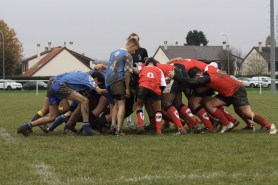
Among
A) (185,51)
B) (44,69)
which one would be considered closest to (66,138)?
(44,69)

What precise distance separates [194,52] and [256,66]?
37.6ft

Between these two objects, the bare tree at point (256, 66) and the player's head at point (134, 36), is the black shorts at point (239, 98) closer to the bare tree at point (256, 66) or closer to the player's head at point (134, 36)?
the player's head at point (134, 36)

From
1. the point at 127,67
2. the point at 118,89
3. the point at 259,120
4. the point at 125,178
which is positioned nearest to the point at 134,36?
the point at 127,67

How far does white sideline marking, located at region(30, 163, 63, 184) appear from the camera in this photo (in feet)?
16.9

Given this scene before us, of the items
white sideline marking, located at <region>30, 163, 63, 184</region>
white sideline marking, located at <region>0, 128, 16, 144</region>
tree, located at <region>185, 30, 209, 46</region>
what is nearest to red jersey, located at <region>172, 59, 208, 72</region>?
white sideline marking, located at <region>0, 128, 16, 144</region>

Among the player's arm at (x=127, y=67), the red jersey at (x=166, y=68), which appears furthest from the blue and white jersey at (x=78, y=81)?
the red jersey at (x=166, y=68)

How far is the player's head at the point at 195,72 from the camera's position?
371 inches

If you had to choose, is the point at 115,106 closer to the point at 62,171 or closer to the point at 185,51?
the point at 62,171

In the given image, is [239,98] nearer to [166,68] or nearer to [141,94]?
[166,68]

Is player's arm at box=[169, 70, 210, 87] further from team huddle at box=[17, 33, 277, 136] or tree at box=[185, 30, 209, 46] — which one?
tree at box=[185, 30, 209, 46]

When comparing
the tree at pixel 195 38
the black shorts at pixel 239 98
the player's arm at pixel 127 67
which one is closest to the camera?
the player's arm at pixel 127 67

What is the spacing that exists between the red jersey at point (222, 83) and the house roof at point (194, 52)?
3055 inches

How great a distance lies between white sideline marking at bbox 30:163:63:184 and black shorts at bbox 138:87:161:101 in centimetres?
326

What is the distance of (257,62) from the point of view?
86.5 meters
